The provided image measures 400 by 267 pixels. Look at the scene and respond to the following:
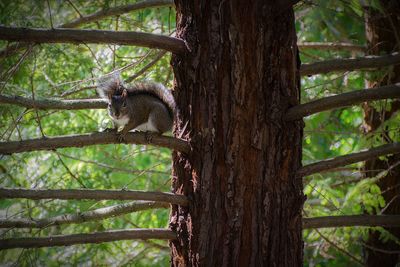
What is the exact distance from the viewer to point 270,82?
2475 mm

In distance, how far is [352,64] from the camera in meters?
2.55

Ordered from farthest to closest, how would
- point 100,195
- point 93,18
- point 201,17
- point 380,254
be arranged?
point 380,254 < point 93,18 < point 201,17 < point 100,195

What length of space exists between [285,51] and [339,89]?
1.74 m

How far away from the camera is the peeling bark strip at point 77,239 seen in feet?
7.62

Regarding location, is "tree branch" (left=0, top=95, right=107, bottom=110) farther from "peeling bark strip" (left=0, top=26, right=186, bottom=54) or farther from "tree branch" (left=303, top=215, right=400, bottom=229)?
"tree branch" (left=303, top=215, right=400, bottom=229)

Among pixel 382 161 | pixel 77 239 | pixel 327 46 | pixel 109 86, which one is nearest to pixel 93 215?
pixel 77 239

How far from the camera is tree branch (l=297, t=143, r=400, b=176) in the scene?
2.44m

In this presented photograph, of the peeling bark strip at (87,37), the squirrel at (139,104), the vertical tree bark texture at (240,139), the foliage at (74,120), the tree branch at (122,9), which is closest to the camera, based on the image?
the peeling bark strip at (87,37)

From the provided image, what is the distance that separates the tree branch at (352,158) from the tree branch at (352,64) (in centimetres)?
39

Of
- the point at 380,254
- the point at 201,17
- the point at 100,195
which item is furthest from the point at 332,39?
the point at 100,195

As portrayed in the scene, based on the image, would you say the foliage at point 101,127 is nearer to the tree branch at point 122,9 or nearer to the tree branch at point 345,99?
the tree branch at point 122,9

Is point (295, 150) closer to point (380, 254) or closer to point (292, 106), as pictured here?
point (292, 106)

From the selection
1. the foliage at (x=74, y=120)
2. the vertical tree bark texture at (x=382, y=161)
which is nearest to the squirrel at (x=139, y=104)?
the foliage at (x=74, y=120)

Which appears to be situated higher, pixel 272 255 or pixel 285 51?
pixel 285 51
